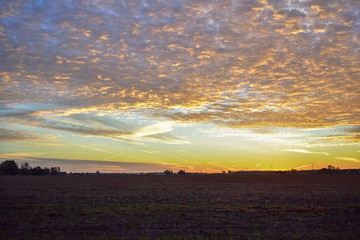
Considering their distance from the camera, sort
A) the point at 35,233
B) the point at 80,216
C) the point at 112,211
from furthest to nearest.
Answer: the point at 112,211 < the point at 80,216 < the point at 35,233

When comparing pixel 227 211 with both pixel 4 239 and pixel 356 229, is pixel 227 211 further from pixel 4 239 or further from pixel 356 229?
pixel 4 239

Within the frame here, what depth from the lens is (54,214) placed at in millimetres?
17875

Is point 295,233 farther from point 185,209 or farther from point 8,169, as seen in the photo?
point 8,169

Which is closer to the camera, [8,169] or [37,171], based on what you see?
[8,169]

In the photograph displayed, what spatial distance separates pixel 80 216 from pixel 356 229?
15746 mm

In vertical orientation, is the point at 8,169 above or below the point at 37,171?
above

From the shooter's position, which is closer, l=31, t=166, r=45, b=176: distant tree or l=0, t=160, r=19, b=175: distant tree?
l=0, t=160, r=19, b=175: distant tree

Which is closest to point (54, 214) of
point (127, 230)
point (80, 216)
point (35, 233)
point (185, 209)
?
point (80, 216)

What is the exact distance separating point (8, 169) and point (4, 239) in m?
174

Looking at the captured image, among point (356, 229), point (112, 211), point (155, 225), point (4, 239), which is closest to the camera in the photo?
point (4, 239)

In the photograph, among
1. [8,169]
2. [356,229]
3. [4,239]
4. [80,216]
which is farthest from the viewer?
[8,169]

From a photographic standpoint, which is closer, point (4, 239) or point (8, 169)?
point (4, 239)

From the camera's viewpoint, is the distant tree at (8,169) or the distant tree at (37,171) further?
the distant tree at (37,171)

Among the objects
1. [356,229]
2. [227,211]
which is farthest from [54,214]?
[356,229]
